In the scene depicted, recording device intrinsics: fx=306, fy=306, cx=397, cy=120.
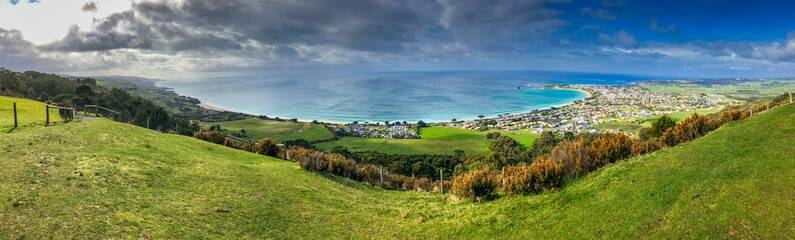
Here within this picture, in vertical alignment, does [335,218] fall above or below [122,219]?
below

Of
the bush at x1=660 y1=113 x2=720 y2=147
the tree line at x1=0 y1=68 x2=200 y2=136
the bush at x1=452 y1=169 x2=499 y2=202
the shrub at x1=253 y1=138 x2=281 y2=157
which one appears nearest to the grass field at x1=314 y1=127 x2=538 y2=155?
the tree line at x1=0 y1=68 x2=200 y2=136

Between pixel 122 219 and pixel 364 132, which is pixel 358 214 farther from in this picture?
pixel 364 132

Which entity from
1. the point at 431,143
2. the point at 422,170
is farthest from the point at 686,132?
the point at 431,143

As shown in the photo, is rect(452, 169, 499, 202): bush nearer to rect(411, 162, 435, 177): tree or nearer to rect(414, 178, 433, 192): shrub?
rect(414, 178, 433, 192): shrub

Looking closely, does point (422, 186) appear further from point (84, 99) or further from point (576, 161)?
point (84, 99)

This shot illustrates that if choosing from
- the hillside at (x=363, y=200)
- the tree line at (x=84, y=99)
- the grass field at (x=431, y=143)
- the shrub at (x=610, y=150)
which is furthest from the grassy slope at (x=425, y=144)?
the hillside at (x=363, y=200)

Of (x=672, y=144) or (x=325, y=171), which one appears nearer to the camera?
(x=672, y=144)

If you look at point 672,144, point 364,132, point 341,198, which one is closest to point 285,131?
point 364,132
